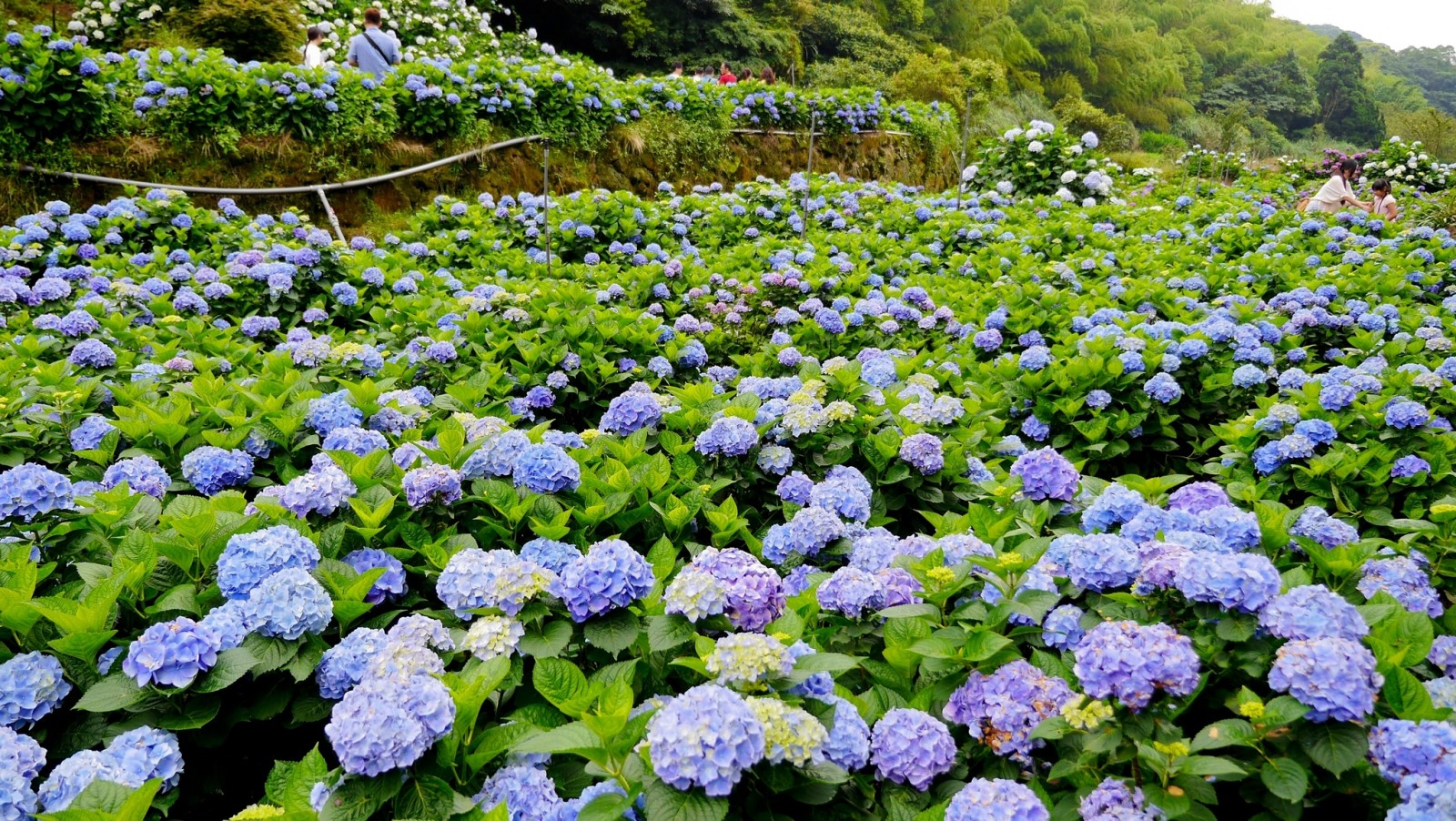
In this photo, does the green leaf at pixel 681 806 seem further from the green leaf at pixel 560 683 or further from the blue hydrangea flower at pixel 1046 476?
the blue hydrangea flower at pixel 1046 476

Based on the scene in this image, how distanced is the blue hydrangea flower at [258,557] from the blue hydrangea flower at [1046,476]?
193 cm

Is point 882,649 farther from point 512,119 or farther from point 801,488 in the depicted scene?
point 512,119

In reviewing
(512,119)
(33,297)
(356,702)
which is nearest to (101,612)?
(356,702)

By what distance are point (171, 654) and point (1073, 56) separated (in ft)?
146

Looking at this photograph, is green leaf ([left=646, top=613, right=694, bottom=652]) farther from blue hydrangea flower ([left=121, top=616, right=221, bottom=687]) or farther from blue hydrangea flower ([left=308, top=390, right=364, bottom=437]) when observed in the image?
blue hydrangea flower ([left=308, top=390, right=364, bottom=437])

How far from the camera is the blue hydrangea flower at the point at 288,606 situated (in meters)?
1.55

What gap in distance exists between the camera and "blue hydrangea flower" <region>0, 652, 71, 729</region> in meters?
1.46

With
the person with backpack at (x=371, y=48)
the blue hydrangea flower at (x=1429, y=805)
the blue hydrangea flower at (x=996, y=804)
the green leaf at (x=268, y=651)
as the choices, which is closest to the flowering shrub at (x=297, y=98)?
the person with backpack at (x=371, y=48)

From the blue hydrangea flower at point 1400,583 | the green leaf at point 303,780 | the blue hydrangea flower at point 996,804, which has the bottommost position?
the green leaf at point 303,780

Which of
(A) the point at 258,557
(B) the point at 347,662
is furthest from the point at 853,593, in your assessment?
(A) the point at 258,557

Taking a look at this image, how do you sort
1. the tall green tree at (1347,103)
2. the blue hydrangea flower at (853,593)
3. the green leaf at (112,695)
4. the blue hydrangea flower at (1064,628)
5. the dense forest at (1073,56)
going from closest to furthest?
the green leaf at (112,695), the blue hydrangea flower at (1064,628), the blue hydrangea flower at (853,593), the dense forest at (1073,56), the tall green tree at (1347,103)

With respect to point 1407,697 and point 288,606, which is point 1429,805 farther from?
point 288,606

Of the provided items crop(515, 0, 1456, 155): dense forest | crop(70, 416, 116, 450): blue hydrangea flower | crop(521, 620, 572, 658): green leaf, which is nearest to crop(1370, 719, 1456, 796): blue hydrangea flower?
crop(521, 620, 572, 658): green leaf

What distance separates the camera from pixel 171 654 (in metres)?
1.46
